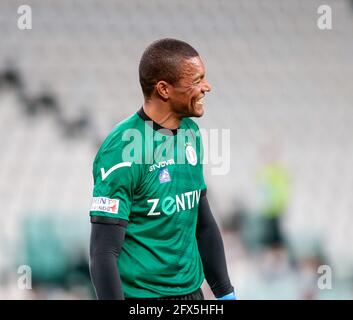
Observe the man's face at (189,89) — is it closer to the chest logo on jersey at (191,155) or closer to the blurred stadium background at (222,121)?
the chest logo on jersey at (191,155)

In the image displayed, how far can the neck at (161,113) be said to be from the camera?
2877 mm

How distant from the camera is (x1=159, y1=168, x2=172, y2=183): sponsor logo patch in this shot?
2.81 metres

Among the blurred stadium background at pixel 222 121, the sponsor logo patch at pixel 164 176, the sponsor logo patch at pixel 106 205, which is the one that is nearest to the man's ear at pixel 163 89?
the sponsor logo patch at pixel 164 176

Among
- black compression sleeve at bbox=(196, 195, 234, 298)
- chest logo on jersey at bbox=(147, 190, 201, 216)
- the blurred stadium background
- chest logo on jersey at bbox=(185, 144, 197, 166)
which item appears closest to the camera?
chest logo on jersey at bbox=(147, 190, 201, 216)

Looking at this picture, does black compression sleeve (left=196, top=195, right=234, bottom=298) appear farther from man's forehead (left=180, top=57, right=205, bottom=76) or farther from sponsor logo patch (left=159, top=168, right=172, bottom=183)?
man's forehead (left=180, top=57, right=205, bottom=76)

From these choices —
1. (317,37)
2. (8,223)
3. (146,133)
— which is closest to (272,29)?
(317,37)

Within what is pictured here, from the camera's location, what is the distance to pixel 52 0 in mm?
6676

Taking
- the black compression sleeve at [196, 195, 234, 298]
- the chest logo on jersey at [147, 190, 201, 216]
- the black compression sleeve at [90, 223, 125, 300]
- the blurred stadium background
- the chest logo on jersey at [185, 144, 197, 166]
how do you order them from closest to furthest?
the black compression sleeve at [90, 223, 125, 300]
the chest logo on jersey at [147, 190, 201, 216]
the chest logo on jersey at [185, 144, 197, 166]
the black compression sleeve at [196, 195, 234, 298]
the blurred stadium background

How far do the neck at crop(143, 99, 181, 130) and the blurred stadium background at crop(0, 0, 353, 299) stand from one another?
3.09 m

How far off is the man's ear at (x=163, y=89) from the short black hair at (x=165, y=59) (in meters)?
0.01

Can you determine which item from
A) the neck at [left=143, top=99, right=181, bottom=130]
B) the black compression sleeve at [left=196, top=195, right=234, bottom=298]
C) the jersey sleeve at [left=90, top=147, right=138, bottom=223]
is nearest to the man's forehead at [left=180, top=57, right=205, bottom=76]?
the neck at [left=143, top=99, right=181, bottom=130]

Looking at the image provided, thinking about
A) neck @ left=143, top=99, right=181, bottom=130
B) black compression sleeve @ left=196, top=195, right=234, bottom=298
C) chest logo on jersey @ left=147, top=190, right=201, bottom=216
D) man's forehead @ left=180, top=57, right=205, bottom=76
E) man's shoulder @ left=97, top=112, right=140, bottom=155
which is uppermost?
man's forehead @ left=180, top=57, right=205, bottom=76
